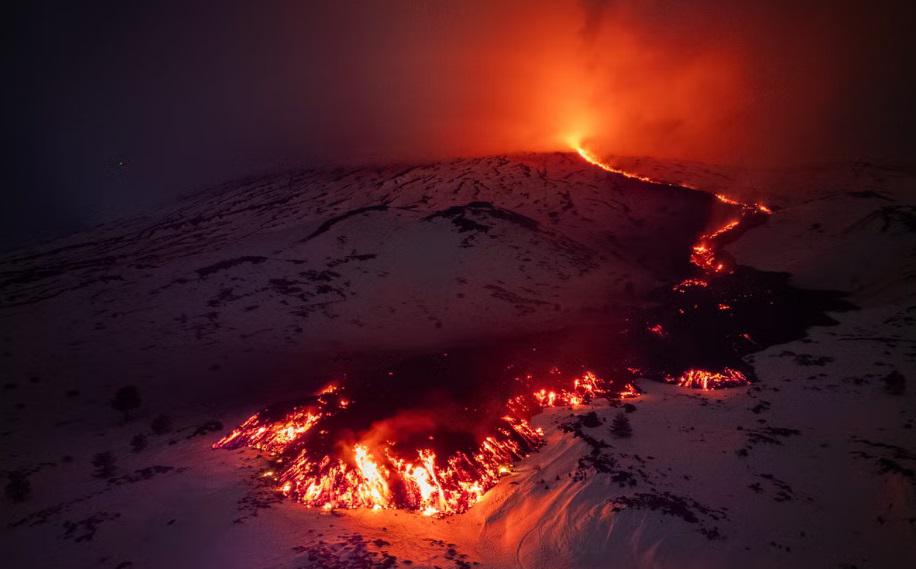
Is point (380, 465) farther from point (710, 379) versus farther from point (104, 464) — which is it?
point (710, 379)

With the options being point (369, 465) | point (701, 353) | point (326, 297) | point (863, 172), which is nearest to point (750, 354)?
point (701, 353)

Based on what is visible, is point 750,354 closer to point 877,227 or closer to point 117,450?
point 877,227

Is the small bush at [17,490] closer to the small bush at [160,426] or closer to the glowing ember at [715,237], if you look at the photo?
the small bush at [160,426]

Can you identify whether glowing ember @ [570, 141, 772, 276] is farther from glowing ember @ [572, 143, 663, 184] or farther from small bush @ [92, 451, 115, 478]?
small bush @ [92, 451, 115, 478]

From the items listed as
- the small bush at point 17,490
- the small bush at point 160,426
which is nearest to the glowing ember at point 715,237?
the small bush at point 160,426

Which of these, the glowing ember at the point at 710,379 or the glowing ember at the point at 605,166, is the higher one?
the glowing ember at the point at 605,166

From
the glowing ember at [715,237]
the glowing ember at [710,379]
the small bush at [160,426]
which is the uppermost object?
the glowing ember at [715,237]
